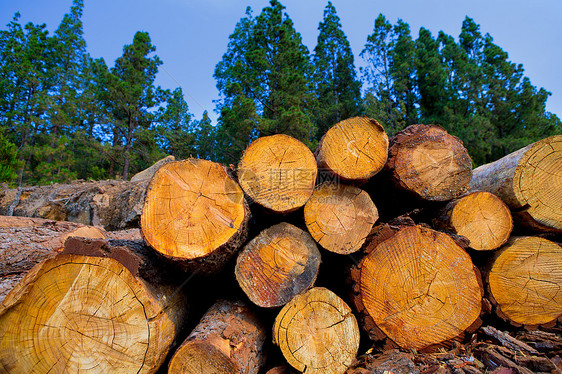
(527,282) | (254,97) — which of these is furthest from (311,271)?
(254,97)

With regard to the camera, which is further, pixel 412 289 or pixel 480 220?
pixel 480 220

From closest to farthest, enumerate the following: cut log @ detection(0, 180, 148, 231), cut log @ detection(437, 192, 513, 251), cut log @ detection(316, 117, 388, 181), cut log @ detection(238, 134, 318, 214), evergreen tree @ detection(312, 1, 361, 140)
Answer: cut log @ detection(238, 134, 318, 214), cut log @ detection(316, 117, 388, 181), cut log @ detection(437, 192, 513, 251), cut log @ detection(0, 180, 148, 231), evergreen tree @ detection(312, 1, 361, 140)

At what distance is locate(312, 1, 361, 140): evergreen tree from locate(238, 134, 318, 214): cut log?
16485 millimetres

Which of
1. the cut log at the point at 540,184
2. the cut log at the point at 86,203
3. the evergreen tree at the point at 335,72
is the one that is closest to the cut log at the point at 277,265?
the cut log at the point at 540,184

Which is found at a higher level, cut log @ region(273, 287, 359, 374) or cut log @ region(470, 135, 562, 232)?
cut log @ region(470, 135, 562, 232)

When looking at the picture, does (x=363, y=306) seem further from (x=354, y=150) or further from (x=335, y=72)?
(x=335, y=72)

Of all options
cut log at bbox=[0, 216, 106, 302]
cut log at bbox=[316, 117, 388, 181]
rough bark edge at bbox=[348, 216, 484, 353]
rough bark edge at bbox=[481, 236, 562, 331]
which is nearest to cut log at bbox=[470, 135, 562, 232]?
rough bark edge at bbox=[481, 236, 562, 331]

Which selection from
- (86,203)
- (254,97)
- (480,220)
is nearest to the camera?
(480,220)

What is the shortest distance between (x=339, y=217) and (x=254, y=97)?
489 inches

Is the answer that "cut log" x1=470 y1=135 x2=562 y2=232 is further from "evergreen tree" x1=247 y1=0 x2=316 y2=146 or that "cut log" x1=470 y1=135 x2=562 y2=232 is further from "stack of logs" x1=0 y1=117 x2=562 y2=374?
"evergreen tree" x1=247 y1=0 x2=316 y2=146

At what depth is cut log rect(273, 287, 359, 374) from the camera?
1.60 metres

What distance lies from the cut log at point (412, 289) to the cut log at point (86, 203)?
395cm

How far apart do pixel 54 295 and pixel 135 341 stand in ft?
1.60

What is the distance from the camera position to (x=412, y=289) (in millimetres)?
1867
